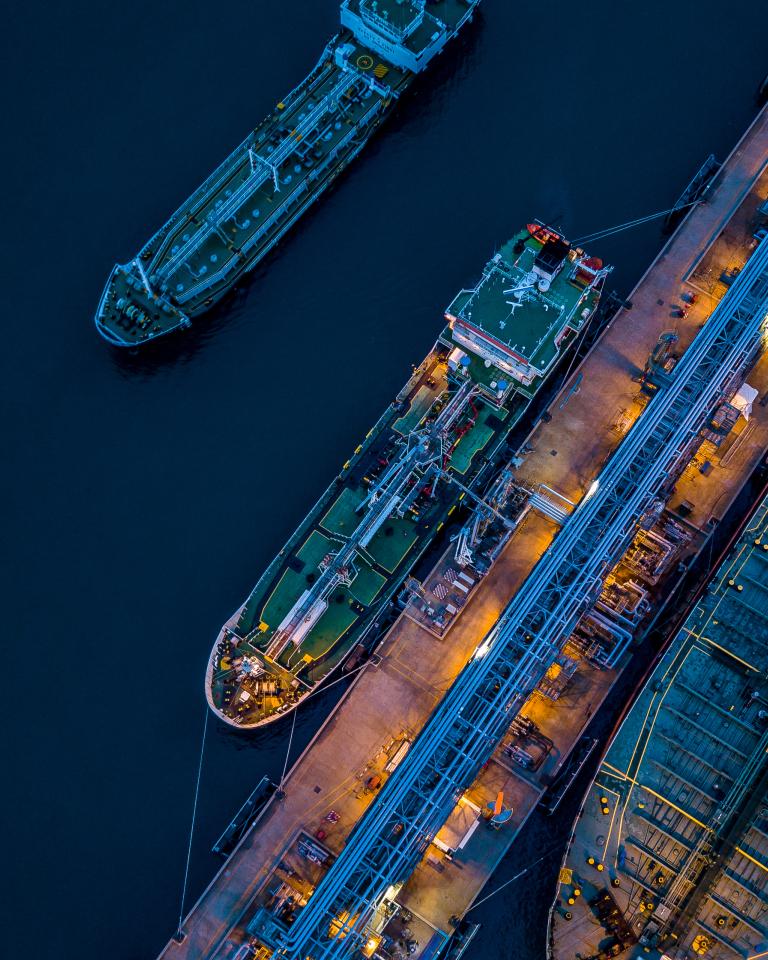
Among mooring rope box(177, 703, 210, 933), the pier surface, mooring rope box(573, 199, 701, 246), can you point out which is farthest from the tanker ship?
mooring rope box(573, 199, 701, 246)

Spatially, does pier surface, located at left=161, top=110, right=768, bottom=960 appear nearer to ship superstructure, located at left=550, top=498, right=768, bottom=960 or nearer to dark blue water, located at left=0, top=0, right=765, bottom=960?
dark blue water, located at left=0, top=0, right=765, bottom=960

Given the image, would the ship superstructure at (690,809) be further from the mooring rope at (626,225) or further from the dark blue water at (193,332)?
the mooring rope at (626,225)

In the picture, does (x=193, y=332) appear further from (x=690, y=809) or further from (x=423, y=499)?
(x=690, y=809)

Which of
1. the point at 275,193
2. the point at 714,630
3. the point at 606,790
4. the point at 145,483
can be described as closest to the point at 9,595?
the point at 145,483

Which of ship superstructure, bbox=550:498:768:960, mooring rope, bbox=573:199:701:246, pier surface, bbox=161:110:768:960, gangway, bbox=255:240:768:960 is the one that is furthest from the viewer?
mooring rope, bbox=573:199:701:246

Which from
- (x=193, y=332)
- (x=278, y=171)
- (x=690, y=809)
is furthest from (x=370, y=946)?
(x=278, y=171)

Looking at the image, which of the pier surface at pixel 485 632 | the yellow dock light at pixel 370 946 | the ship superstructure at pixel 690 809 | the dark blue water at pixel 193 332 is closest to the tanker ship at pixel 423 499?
the pier surface at pixel 485 632

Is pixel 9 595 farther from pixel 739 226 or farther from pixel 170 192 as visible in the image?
pixel 739 226
